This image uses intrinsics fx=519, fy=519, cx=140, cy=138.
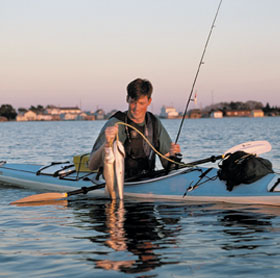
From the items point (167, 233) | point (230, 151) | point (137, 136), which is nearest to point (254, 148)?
point (230, 151)

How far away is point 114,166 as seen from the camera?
27.6 ft

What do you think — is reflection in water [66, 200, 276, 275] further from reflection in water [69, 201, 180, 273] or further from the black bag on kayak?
the black bag on kayak

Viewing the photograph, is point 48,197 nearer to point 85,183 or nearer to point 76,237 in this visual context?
point 85,183

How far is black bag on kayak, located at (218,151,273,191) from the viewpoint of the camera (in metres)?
8.11

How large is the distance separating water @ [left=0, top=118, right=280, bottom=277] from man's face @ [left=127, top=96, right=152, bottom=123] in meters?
1.49

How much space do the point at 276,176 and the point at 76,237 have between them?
3.50 m

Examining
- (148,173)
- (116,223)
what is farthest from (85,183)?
(116,223)

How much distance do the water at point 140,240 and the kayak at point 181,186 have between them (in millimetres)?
191

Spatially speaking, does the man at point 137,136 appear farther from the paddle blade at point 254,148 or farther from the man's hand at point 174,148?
the paddle blade at point 254,148

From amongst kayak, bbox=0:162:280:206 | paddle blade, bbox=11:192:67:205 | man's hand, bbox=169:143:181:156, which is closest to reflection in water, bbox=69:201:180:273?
paddle blade, bbox=11:192:67:205

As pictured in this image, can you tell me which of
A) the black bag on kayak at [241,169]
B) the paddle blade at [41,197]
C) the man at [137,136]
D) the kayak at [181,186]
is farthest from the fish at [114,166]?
the black bag on kayak at [241,169]

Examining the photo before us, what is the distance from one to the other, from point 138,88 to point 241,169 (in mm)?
2060

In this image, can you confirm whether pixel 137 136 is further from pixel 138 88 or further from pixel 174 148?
pixel 138 88

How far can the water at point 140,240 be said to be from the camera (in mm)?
4906
